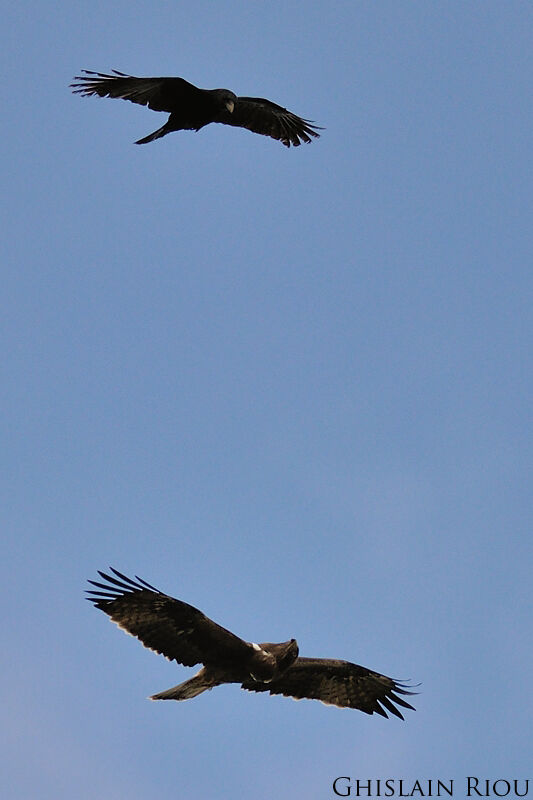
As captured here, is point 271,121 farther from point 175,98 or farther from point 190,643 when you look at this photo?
point 190,643

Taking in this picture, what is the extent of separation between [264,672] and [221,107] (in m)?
7.28

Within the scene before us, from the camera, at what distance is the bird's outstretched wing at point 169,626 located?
42.5 feet

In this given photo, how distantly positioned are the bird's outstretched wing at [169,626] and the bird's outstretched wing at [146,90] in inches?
243

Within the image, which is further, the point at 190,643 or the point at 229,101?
the point at 229,101

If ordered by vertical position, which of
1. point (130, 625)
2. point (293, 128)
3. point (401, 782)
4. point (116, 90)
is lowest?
point (401, 782)

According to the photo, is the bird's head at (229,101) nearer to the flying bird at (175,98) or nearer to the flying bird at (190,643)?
the flying bird at (175,98)

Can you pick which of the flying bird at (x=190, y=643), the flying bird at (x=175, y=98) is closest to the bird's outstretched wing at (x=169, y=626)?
the flying bird at (x=190, y=643)

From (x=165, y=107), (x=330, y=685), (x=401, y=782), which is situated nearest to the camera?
(x=401, y=782)

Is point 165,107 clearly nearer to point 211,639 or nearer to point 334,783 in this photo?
point 211,639

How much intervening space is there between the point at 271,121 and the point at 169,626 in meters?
7.69

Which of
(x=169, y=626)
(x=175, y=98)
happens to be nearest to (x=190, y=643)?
(x=169, y=626)

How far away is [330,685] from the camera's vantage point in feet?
48.4

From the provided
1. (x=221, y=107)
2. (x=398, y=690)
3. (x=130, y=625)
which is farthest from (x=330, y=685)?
(x=221, y=107)

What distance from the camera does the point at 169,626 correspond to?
13195 mm
